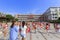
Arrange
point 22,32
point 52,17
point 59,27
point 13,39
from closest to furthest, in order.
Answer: point 13,39
point 22,32
point 59,27
point 52,17

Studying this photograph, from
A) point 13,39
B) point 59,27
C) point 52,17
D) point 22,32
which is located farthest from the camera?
point 52,17

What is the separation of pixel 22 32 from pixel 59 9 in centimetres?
15085

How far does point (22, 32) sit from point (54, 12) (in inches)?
5705

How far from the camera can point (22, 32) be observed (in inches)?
548

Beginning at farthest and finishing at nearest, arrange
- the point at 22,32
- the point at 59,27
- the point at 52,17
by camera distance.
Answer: the point at 52,17 < the point at 59,27 < the point at 22,32

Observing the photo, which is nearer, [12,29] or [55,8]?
[12,29]

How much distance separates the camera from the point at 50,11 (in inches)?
6171

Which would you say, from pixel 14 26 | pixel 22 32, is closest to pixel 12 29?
pixel 14 26

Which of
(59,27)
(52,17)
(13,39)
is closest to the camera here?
(13,39)

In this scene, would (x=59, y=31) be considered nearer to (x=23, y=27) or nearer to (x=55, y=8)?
(x=23, y=27)

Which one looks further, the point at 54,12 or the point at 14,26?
the point at 54,12

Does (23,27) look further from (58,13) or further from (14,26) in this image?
(58,13)

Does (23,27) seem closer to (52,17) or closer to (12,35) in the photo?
(12,35)

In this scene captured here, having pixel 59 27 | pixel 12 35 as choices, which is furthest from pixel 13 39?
pixel 59 27
